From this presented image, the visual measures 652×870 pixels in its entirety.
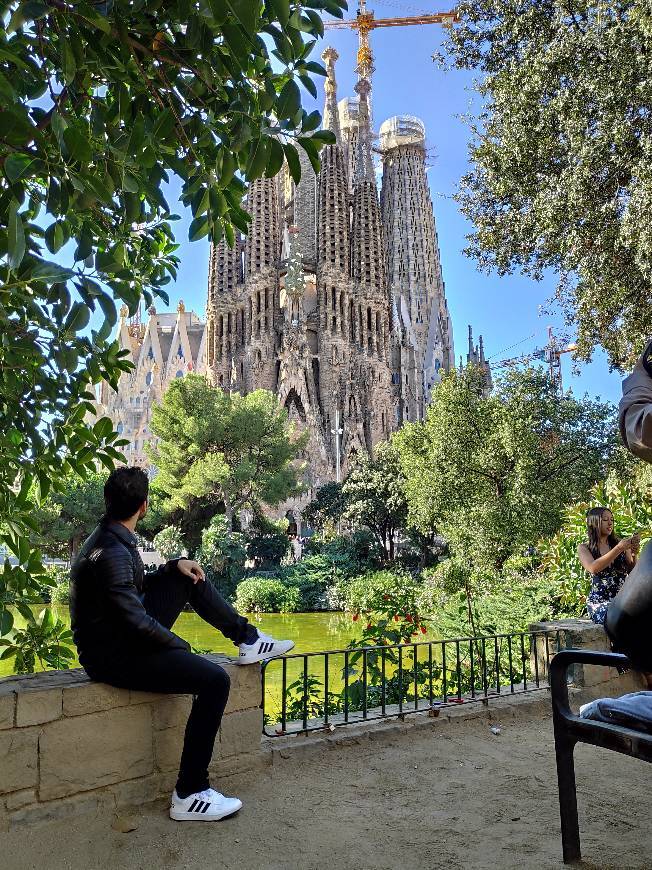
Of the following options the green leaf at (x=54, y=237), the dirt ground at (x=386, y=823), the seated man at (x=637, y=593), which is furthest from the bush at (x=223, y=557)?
the seated man at (x=637, y=593)

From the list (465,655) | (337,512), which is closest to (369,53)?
(337,512)

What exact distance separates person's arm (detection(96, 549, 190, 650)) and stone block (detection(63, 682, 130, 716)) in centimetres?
34

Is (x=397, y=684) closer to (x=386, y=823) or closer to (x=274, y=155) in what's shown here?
(x=386, y=823)

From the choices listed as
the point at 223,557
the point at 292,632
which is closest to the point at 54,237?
the point at 292,632

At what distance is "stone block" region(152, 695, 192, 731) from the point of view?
289 cm

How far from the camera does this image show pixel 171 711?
293 cm

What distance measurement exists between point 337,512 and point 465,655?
26.6 metres

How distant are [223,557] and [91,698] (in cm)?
2311

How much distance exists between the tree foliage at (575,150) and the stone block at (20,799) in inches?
309

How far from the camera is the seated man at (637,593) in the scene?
1.48 meters

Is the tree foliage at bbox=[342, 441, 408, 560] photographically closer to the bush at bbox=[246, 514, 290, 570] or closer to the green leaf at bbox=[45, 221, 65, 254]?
the bush at bbox=[246, 514, 290, 570]

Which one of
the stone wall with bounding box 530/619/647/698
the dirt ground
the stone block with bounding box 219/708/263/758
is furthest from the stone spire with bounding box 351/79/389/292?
the stone block with bounding box 219/708/263/758

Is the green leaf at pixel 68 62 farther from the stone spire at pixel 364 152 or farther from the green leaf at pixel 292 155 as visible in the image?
the stone spire at pixel 364 152

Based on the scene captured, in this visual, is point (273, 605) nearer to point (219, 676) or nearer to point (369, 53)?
point (219, 676)
